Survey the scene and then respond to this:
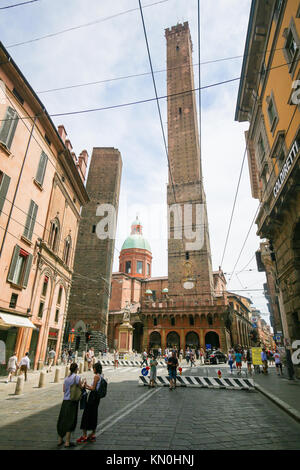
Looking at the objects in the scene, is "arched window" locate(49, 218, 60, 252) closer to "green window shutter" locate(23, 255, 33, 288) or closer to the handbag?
"green window shutter" locate(23, 255, 33, 288)

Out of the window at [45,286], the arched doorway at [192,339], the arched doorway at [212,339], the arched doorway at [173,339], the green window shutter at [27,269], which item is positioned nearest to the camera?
the green window shutter at [27,269]

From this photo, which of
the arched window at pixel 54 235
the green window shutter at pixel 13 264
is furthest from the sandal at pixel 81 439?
the arched window at pixel 54 235

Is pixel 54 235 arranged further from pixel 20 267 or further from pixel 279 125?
pixel 279 125

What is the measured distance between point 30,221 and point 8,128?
15.7 ft

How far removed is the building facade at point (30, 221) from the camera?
12.7 m

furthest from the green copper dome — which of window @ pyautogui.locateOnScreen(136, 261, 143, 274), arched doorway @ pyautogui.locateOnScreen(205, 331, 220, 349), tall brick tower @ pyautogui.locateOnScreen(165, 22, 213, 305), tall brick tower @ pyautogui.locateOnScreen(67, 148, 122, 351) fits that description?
arched doorway @ pyautogui.locateOnScreen(205, 331, 220, 349)

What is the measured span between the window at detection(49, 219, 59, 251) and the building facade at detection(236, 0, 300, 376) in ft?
42.4

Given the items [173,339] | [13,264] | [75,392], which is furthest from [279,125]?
[173,339]

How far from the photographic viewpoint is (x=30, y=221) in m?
14.9

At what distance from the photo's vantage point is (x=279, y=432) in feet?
16.2

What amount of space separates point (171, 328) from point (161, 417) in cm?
3213

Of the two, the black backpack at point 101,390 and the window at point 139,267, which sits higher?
the window at point 139,267

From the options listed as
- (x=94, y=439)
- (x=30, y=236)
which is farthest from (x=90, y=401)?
(x=30, y=236)

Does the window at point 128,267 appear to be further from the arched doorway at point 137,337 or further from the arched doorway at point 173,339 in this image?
the arched doorway at point 173,339
